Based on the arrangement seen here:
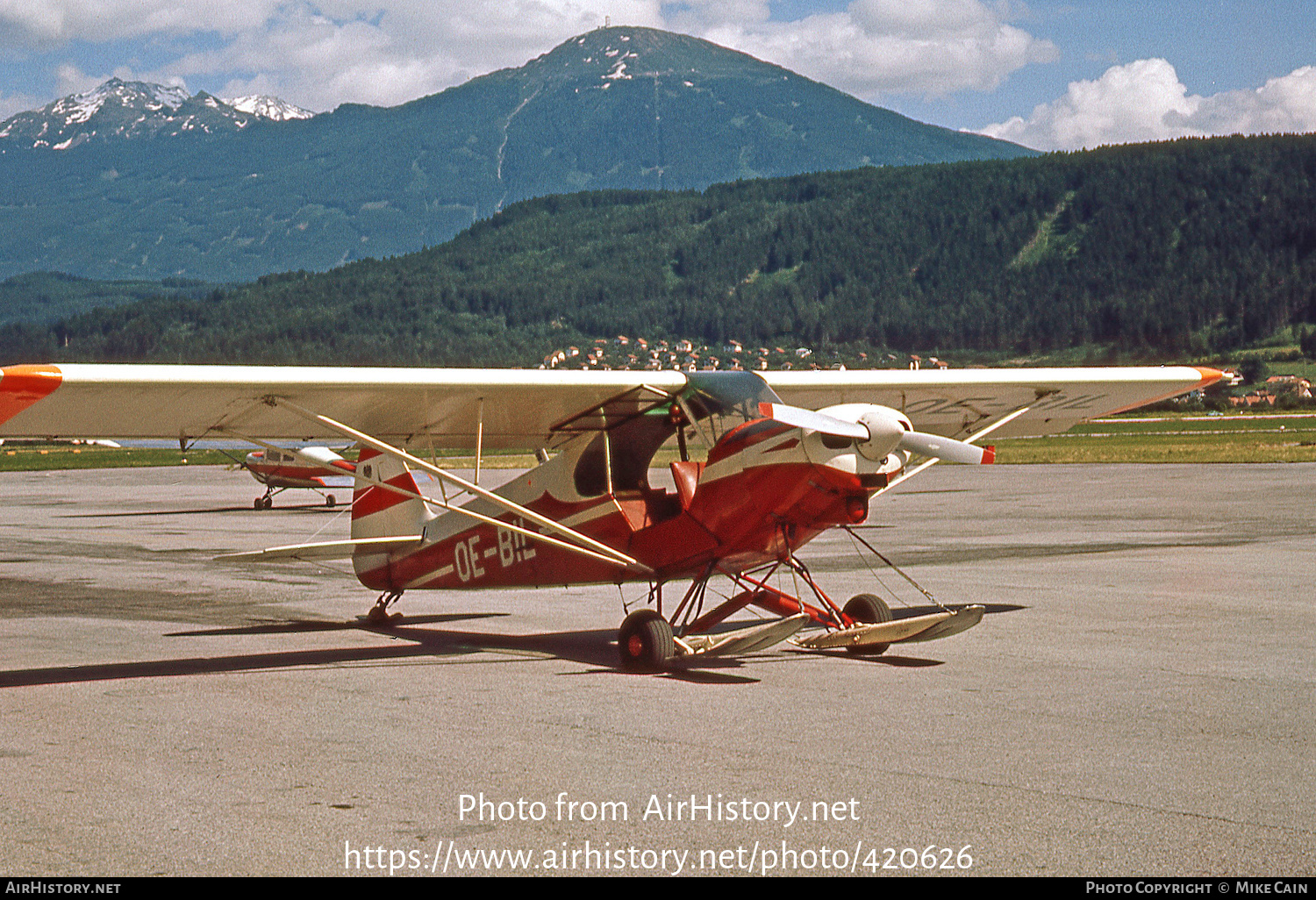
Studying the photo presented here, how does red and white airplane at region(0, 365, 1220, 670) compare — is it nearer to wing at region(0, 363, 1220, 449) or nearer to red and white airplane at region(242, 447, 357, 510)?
wing at region(0, 363, 1220, 449)

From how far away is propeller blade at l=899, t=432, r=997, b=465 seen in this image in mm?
10125

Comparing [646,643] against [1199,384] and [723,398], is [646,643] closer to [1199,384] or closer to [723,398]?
[723,398]

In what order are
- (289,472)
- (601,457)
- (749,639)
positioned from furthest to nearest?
1. (289,472)
2. (601,457)
3. (749,639)

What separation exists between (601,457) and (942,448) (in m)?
2.98

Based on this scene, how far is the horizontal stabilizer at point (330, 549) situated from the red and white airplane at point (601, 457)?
1.0 inches

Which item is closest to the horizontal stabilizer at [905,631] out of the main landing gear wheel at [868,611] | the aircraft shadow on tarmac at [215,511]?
the main landing gear wheel at [868,611]

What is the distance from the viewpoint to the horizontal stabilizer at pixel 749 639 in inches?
384

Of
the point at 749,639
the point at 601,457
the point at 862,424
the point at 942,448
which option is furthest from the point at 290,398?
the point at 942,448

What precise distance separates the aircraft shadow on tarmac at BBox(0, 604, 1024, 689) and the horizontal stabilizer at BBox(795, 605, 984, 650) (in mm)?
216

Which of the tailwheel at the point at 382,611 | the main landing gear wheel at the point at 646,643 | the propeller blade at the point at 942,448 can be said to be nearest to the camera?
the propeller blade at the point at 942,448

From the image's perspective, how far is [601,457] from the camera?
11.5 metres

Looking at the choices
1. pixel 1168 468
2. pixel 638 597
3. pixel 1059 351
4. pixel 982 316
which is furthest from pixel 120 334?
pixel 638 597

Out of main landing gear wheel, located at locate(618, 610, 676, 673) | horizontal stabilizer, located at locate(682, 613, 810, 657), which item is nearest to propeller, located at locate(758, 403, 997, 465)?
horizontal stabilizer, located at locate(682, 613, 810, 657)

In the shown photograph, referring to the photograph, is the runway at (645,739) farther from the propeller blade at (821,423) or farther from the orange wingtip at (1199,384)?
the orange wingtip at (1199,384)
